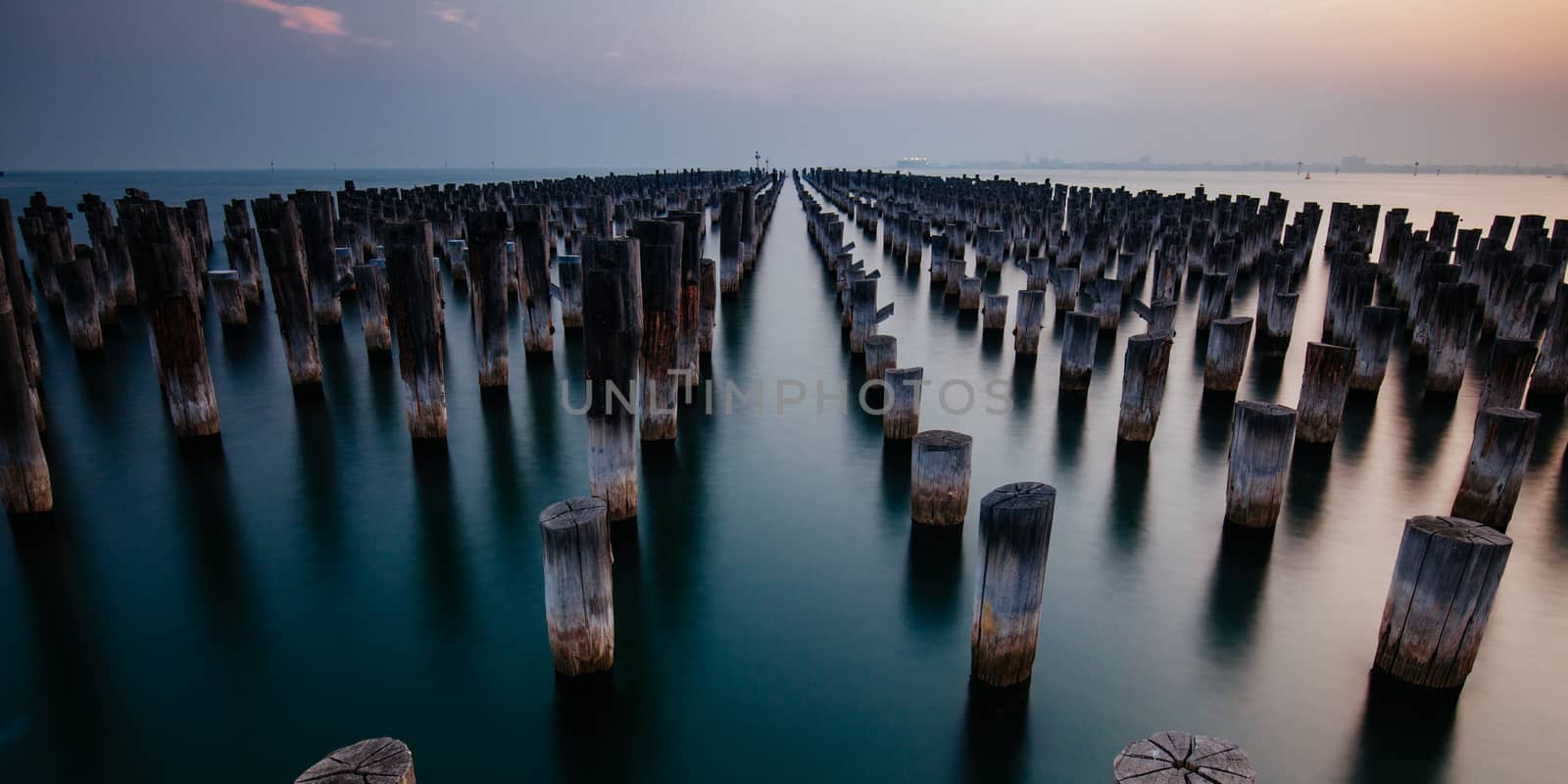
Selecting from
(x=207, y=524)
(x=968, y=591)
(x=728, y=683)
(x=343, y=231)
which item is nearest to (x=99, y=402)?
(x=207, y=524)

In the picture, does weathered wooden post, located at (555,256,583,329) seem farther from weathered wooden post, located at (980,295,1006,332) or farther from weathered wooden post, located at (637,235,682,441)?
weathered wooden post, located at (980,295,1006,332)

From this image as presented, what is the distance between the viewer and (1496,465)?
586 cm

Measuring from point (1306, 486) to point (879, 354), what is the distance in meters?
4.46

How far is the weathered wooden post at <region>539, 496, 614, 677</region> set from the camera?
13.0ft

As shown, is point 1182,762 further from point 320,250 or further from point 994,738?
point 320,250

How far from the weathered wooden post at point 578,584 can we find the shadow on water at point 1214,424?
618cm

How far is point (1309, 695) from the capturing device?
14.7ft

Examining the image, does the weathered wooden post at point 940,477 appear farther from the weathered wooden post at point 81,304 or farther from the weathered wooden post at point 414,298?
the weathered wooden post at point 81,304

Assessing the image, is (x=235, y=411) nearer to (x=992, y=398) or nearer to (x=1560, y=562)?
(x=992, y=398)

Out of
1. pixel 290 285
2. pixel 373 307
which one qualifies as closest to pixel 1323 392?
pixel 290 285

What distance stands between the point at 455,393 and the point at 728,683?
6929 millimetres

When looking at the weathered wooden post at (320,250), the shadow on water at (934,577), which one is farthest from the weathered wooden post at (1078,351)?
the weathered wooden post at (320,250)

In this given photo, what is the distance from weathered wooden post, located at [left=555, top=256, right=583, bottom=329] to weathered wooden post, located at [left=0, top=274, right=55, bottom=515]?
658cm

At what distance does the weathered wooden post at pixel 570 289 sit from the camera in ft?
39.7
